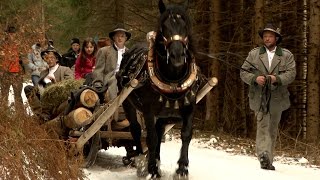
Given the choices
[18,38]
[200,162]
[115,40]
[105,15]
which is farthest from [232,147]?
[105,15]

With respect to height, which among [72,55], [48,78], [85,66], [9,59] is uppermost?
[72,55]

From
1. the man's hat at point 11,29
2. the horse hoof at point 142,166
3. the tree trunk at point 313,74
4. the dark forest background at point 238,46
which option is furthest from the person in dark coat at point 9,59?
the tree trunk at point 313,74

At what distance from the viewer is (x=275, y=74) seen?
7.75m

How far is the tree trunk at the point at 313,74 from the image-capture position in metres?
11.3

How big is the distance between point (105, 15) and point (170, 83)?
1335 centimetres

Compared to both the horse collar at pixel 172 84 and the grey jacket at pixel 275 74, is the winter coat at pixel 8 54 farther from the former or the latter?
the grey jacket at pixel 275 74

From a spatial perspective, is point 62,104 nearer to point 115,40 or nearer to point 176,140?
point 115,40

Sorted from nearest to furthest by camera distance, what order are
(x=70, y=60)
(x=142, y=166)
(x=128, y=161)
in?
(x=142, y=166), (x=128, y=161), (x=70, y=60)

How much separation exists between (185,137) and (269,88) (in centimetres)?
214

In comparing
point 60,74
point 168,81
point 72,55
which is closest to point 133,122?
point 168,81

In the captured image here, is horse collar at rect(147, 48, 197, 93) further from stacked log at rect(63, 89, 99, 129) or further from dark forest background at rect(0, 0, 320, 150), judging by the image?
dark forest background at rect(0, 0, 320, 150)

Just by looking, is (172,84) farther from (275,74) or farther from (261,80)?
(275,74)

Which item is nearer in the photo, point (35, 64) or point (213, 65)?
point (35, 64)

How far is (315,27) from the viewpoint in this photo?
11336mm
